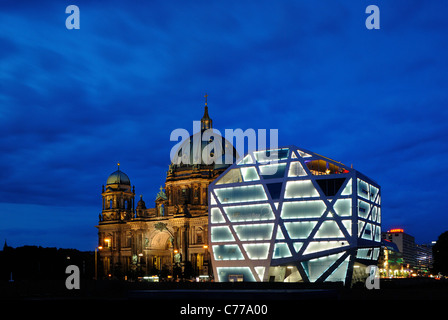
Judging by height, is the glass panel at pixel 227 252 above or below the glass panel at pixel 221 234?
below

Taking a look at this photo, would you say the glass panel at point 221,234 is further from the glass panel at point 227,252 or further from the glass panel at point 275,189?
the glass panel at point 275,189

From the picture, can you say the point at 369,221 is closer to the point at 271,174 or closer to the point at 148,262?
the point at 271,174

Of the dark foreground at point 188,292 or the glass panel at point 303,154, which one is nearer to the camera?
the dark foreground at point 188,292

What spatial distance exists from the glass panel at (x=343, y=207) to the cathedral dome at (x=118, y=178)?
261 feet

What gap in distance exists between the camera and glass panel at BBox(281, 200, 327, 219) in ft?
312

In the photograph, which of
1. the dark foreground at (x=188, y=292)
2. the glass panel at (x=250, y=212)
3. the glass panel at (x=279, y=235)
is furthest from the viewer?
the glass panel at (x=250, y=212)

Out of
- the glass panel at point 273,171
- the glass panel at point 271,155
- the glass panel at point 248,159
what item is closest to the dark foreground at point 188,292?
the glass panel at point 273,171

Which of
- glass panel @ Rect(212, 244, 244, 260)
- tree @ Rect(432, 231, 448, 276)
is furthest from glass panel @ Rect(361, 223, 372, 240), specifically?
tree @ Rect(432, 231, 448, 276)

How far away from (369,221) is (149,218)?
65722 mm

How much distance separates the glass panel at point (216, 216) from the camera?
4176 inches

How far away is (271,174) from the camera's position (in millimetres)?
100750

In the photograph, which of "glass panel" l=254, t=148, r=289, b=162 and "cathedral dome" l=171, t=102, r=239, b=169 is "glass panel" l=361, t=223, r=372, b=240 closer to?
"glass panel" l=254, t=148, r=289, b=162

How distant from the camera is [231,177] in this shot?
106750 millimetres
